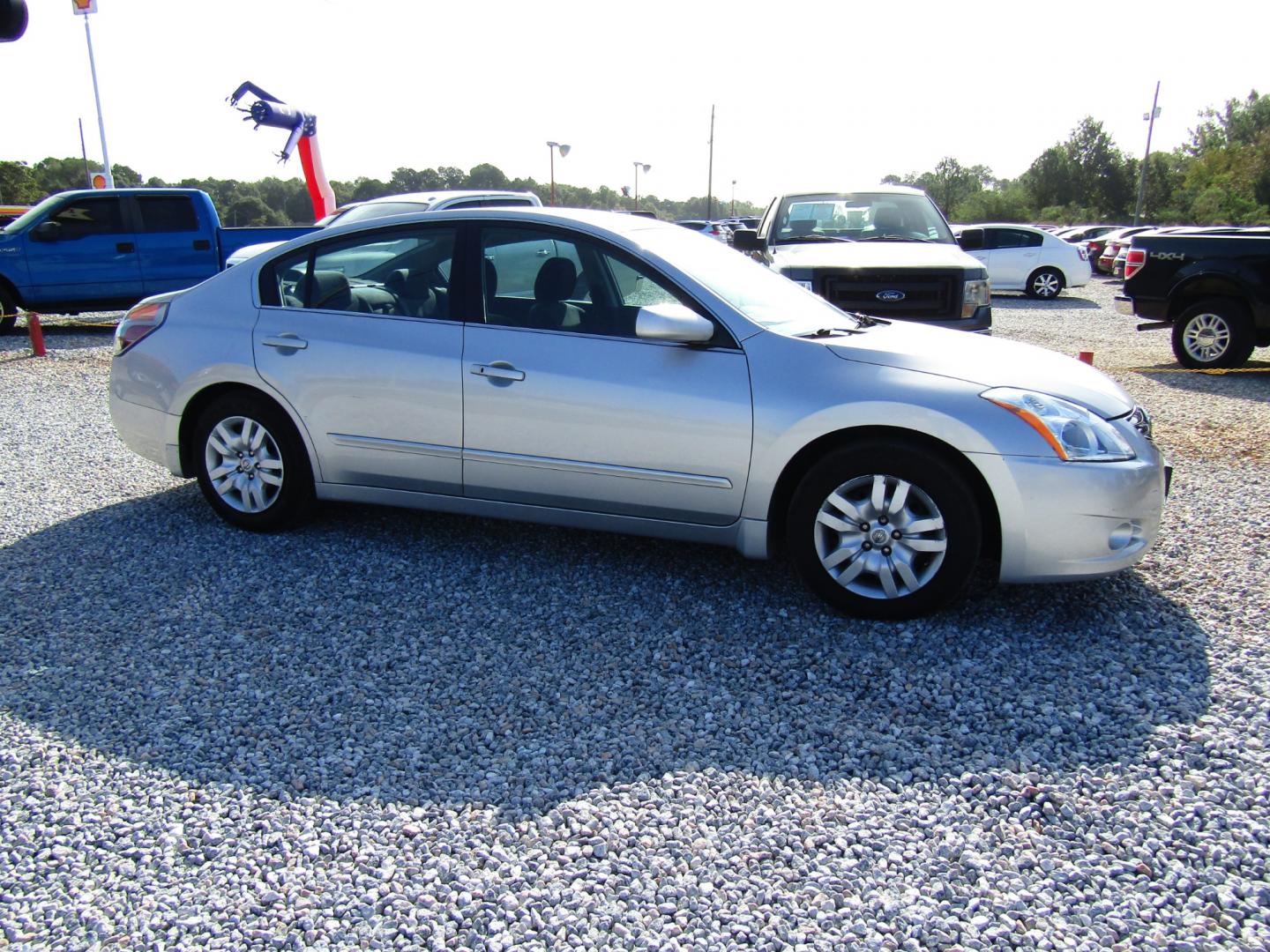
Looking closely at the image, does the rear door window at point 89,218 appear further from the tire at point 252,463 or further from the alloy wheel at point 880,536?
the alloy wheel at point 880,536

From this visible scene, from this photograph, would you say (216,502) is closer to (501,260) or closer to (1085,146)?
(501,260)

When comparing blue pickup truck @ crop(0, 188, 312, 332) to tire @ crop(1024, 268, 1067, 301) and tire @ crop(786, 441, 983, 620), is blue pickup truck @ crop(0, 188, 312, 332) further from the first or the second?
tire @ crop(1024, 268, 1067, 301)

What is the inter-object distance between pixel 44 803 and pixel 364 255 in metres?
2.76

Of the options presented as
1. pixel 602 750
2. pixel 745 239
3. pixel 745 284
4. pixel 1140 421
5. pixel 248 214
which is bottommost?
pixel 602 750

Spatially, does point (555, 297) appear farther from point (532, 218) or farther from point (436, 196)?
point (436, 196)

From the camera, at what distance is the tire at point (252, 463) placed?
4945 mm

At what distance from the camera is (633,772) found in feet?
9.99

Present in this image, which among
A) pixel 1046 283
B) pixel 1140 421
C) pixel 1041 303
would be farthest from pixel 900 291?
pixel 1046 283

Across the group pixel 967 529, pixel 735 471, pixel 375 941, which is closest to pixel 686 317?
pixel 735 471

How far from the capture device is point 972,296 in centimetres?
805

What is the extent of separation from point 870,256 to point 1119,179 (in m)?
68.0

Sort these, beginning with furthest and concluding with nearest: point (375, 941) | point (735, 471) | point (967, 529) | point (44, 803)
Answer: point (735, 471) → point (967, 529) → point (44, 803) → point (375, 941)

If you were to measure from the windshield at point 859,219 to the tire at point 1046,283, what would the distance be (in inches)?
485

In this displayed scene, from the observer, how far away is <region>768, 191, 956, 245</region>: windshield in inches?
364
